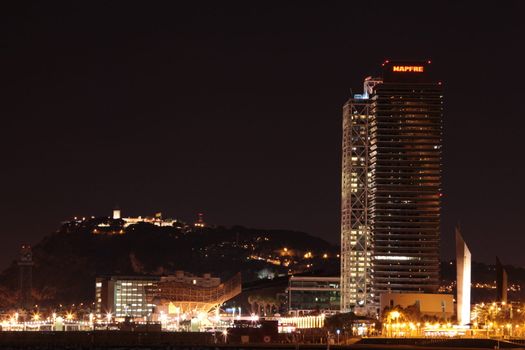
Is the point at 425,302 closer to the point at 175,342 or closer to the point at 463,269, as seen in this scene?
the point at 463,269

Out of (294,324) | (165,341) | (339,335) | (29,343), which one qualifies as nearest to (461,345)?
(339,335)

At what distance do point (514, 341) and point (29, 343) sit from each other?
6017cm

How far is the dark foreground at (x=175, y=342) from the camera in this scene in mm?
127000

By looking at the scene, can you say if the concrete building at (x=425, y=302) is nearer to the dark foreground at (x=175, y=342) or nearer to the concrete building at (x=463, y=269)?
the concrete building at (x=463, y=269)

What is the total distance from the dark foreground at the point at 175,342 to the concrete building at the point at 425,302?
1651 inches

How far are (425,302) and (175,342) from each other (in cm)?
5374

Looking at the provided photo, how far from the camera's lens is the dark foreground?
5000 inches

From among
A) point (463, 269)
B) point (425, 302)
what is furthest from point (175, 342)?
point (425, 302)

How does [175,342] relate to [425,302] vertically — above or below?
below

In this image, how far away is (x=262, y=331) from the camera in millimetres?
135875

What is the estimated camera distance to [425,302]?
18400 centimetres

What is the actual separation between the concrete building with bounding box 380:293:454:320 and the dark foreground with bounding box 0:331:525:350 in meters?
41.9

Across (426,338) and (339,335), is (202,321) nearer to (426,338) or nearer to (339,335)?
(339,335)

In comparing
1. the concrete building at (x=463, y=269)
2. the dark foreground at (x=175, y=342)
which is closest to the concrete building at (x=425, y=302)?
the concrete building at (x=463, y=269)
